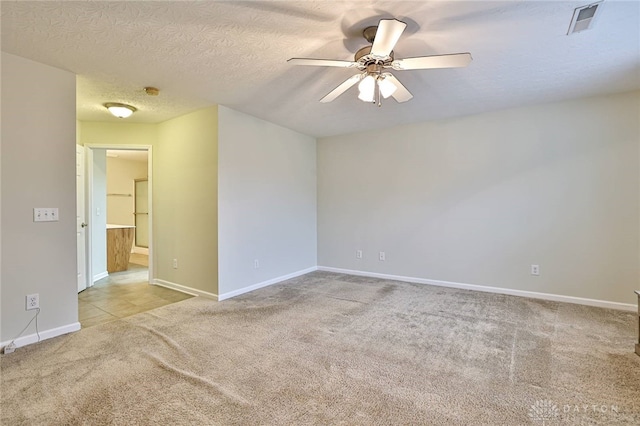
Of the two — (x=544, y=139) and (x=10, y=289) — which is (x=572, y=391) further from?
(x=10, y=289)

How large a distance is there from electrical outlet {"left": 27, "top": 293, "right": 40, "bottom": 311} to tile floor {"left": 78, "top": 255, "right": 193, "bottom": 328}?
48cm

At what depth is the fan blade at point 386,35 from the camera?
1606 mm

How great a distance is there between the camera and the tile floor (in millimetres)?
3154

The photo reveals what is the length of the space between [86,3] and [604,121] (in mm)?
4764

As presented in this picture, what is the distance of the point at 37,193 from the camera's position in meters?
2.48

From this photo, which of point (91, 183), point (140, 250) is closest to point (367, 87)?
point (91, 183)

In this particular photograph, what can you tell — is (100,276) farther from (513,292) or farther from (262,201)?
(513,292)

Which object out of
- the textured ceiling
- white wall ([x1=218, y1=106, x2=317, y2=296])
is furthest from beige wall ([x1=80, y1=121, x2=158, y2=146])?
white wall ([x1=218, y1=106, x2=317, y2=296])

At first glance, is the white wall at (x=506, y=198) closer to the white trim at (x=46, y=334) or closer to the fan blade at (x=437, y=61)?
the fan blade at (x=437, y=61)

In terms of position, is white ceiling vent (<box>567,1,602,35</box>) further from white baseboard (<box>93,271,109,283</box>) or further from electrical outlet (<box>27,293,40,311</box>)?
white baseboard (<box>93,271,109,283</box>)

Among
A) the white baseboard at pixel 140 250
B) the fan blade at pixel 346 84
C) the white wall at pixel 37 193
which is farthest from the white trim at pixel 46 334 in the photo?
the white baseboard at pixel 140 250

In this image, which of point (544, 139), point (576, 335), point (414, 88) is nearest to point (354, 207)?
point (414, 88)

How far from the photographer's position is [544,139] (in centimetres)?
357

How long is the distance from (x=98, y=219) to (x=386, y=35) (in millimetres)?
4992
